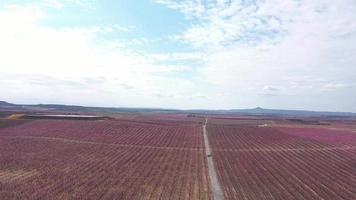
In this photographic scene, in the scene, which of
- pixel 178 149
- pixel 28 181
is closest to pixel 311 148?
pixel 178 149

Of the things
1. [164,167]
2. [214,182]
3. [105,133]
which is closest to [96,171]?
[164,167]

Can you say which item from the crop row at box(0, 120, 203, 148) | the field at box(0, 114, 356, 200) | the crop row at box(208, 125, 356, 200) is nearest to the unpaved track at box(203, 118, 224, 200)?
the field at box(0, 114, 356, 200)

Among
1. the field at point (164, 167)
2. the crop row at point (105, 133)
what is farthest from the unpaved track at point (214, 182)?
the crop row at point (105, 133)

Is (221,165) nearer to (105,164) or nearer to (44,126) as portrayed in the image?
(105,164)

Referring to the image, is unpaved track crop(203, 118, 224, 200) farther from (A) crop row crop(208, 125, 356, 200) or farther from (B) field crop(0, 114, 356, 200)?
(A) crop row crop(208, 125, 356, 200)

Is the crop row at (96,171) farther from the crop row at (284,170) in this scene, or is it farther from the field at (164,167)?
the crop row at (284,170)
